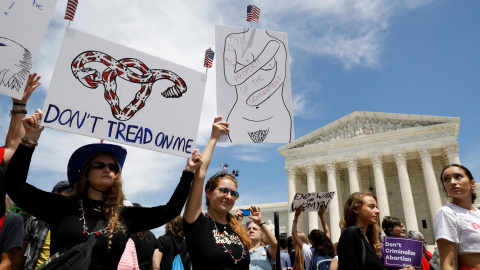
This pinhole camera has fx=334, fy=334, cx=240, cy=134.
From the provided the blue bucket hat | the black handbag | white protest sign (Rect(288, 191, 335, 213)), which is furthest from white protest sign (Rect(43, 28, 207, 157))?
white protest sign (Rect(288, 191, 335, 213))

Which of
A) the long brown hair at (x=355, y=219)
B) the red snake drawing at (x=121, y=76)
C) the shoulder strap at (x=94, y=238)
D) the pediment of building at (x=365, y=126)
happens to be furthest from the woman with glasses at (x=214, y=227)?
the pediment of building at (x=365, y=126)

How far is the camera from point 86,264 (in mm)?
2244

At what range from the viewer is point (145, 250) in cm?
477

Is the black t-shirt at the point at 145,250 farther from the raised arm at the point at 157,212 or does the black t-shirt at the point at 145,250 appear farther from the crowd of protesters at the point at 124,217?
the raised arm at the point at 157,212

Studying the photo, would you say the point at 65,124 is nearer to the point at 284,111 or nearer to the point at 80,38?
the point at 80,38

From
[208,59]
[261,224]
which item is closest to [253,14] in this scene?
[208,59]

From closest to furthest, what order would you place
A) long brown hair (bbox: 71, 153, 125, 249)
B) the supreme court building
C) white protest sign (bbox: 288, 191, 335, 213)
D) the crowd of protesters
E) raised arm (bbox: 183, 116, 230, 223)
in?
the crowd of protesters
long brown hair (bbox: 71, 153, 125, 249)
raised arm (bbox: 183, 116, 230, 223)
white protest sign (bbox: 288, 191, 335, 213)
the supreme court building

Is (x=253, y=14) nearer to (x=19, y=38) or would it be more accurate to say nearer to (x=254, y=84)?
(x=254, y=84)

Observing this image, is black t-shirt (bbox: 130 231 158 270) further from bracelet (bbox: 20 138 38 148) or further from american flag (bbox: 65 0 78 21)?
american flag (bbox: 65 0 78 21)

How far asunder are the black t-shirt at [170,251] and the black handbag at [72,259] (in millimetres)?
2763

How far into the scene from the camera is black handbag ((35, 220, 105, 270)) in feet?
7.22

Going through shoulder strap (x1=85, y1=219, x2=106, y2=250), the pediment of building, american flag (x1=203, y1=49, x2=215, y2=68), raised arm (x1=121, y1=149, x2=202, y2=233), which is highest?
the pediment of building

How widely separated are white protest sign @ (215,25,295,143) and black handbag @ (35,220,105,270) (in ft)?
6.43

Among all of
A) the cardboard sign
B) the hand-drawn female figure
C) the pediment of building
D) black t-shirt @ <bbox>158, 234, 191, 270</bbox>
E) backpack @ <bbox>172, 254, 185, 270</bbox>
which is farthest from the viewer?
the pediment of building
